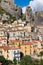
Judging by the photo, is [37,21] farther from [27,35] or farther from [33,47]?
[33,47]

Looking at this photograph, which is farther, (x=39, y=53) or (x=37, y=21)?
(x=37, y=21)

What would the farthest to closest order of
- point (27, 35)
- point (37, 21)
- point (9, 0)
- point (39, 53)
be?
point (9, 0), point (37, 21), point (27, 35), point (39, 53)

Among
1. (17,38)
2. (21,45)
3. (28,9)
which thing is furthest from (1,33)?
(28,9)

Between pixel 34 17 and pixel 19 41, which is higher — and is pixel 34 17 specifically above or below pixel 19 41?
above

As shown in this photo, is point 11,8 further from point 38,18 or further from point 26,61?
point 26,61

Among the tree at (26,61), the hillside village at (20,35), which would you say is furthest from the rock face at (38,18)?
the tree at (26,61)

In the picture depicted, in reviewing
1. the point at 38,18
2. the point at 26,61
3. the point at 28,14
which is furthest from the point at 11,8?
the point at 26,61

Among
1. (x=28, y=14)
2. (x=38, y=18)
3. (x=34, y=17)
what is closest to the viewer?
(x=38, y=18)
